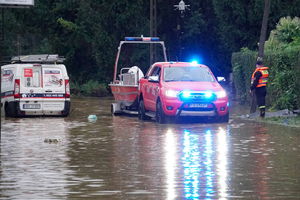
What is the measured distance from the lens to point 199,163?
53.1 feet

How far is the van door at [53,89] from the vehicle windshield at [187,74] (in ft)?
13.0

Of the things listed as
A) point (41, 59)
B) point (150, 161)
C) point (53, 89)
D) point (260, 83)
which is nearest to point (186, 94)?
point (260, 83)

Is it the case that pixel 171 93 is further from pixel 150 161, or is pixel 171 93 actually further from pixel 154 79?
pixel 150 161

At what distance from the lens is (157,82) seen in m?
27.7

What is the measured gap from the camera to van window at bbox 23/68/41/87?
3033 centimetres

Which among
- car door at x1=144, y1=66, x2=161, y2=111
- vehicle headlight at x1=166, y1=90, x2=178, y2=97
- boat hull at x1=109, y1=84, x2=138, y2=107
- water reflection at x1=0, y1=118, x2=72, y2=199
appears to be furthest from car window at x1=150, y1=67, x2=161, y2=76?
water reflection at x1=0, y1=118, x2=72, y2=199

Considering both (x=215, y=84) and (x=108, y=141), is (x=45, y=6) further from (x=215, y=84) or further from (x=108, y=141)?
(x=108, y=141)

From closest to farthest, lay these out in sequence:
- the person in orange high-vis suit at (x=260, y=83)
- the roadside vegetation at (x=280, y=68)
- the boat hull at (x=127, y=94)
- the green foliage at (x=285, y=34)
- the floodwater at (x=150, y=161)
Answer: the floodwater at (x=150, y=161)
the person in orange high-vis suit at (x=260, y=83)
the roadside vegetation at (x=280, y=68)
the boat hull at (x=127, y=94)
the green foliage at (x=285, y=34)

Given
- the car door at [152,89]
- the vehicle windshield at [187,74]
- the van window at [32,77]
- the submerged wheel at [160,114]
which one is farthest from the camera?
the van window at [32,77]

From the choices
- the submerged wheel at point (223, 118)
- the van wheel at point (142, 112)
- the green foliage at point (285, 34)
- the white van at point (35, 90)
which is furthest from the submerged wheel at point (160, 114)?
the green foliage at point (285, 34)

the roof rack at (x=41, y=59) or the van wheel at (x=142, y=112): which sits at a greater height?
the roof rack at (x=41, y=59)

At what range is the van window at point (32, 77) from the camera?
30.3 metres

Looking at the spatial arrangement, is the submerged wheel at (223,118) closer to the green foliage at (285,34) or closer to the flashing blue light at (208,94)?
the flashing blue light at (208,94)

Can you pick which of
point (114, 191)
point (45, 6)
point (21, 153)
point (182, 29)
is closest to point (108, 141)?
point (21, 153)
